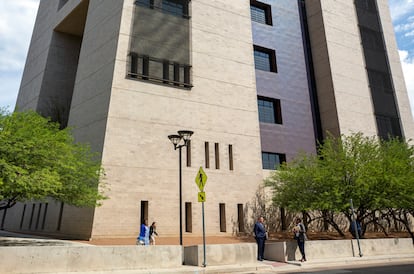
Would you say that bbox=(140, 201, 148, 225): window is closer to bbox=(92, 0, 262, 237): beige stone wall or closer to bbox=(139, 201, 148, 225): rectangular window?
bbox=(139, 201, 148, 225): rectangular window

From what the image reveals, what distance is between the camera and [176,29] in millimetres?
26656

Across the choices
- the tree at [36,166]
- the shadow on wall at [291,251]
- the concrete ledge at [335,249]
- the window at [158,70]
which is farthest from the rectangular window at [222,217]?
the tree at [36,166]

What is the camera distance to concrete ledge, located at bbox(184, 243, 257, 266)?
43.7ft

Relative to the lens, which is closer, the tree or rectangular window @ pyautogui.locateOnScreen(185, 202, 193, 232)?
the tree

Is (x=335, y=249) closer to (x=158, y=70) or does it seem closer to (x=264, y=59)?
(x=158, y=70)

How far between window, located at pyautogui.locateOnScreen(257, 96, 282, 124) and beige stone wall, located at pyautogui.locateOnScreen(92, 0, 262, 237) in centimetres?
219

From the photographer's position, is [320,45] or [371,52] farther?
[371,52]

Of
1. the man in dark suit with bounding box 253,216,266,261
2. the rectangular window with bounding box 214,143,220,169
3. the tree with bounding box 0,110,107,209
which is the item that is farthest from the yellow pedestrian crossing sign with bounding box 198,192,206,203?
the rectangular window with bounding box 214,143,220,169

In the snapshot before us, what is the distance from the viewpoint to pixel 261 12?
115ft

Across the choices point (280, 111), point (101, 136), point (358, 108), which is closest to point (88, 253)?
point (101, 136)

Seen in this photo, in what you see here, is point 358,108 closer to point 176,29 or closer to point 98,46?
point 176,29

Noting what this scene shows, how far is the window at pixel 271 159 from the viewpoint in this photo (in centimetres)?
2888

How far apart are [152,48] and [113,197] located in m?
11.6

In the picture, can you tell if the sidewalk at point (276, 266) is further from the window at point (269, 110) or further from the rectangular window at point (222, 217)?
the window at point (269, 110)
